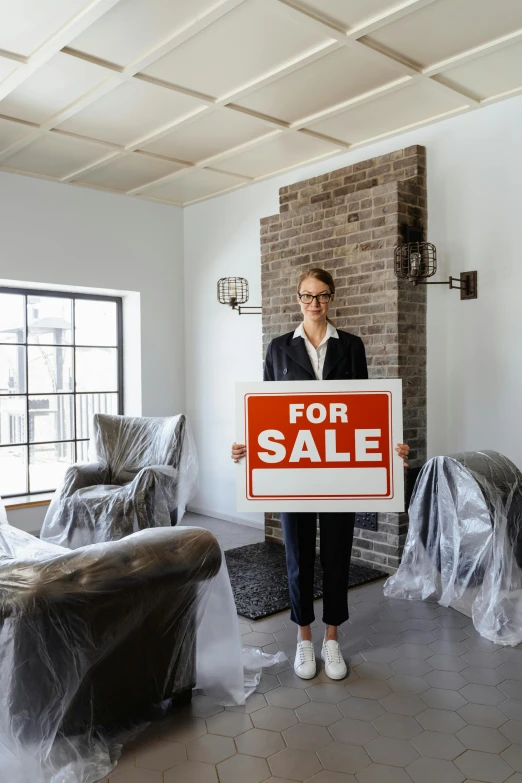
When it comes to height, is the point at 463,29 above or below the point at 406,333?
above

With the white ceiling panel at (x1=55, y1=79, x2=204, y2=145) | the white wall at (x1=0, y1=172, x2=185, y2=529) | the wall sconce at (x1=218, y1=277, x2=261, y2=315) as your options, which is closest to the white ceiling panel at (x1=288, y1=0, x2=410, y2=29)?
the white ceiling panel at (x1=55, y1=79, x2=204, y2=145)

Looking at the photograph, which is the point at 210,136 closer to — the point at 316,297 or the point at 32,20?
the point at 32,20

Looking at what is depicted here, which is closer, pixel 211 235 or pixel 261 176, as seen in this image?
pixel 261 176

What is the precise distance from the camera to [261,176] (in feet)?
16.4

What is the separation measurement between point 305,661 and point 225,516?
2932mm

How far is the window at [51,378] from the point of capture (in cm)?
513

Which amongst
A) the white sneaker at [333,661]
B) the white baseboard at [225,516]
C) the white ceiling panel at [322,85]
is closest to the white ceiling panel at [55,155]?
the white ceiling panel at [322,85]

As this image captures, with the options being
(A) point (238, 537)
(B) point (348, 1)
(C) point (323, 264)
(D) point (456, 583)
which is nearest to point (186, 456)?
(A) point (238, 537)

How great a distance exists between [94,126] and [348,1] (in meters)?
1.92

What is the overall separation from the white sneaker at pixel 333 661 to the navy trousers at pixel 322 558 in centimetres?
10

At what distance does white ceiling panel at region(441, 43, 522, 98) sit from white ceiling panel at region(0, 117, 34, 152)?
8.11 feet

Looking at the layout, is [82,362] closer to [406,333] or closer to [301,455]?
[406,333]

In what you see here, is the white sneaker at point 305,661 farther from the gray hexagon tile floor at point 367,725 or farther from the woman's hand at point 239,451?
the woman's hand at point 239,451

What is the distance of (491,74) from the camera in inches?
132
